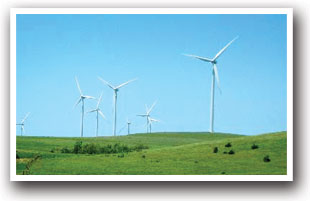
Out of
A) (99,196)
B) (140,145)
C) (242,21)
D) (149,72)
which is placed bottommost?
(99,196)

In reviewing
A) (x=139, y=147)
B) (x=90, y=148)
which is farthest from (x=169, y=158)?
(x=90, y=148)

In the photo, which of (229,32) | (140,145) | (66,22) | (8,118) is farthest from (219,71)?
(8,118)

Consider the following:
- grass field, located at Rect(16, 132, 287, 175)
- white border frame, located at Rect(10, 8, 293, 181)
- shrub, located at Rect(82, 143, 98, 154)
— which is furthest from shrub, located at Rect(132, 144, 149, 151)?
white border frame, located at Rect(10, 8, 293, 181)

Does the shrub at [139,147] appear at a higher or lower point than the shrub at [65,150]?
higher

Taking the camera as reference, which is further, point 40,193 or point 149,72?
point 149,72

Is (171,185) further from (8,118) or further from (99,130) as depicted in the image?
(8,118)

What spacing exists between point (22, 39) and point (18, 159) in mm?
3691

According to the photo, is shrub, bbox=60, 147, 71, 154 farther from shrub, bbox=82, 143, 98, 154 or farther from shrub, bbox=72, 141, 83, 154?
shrub, bbox=82, 143, 98, 154

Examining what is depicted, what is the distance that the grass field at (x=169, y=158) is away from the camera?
20703mm

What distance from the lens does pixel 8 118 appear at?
20625 mm

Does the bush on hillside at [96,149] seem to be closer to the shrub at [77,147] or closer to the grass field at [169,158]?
the shrub at [77,147]

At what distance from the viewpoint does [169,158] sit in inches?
835
